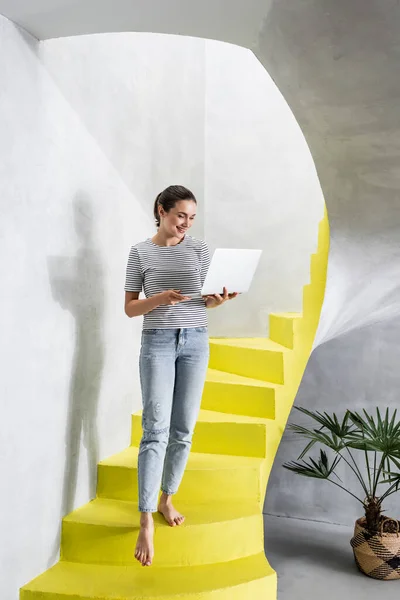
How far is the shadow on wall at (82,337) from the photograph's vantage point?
254 cm

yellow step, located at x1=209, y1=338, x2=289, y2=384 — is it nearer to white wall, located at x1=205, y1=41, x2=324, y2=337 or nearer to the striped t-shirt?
white wall, located at x1=205, y1=41, x2=324, y2=337

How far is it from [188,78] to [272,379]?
87.2 inches

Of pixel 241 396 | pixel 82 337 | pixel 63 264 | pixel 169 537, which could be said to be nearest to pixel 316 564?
pixel 241 396

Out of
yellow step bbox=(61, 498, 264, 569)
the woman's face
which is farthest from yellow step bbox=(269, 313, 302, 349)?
the woman's face

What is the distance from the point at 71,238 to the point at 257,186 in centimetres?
226

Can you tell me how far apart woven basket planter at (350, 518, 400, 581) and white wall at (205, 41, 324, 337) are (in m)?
1.57

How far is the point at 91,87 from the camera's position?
2750mm

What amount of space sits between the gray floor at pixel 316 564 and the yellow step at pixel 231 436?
928mm

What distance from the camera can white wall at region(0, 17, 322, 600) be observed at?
2.17 m

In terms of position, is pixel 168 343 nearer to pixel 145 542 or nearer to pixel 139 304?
pixel 139 304

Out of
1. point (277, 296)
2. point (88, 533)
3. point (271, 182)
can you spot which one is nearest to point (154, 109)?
point (271, 182)

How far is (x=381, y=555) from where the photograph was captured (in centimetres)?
351

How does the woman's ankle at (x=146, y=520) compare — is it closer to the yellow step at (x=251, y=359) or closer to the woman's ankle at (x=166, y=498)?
the woman's ankle at (x=166, y=498)

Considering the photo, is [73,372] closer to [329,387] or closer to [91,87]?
[91,87]
